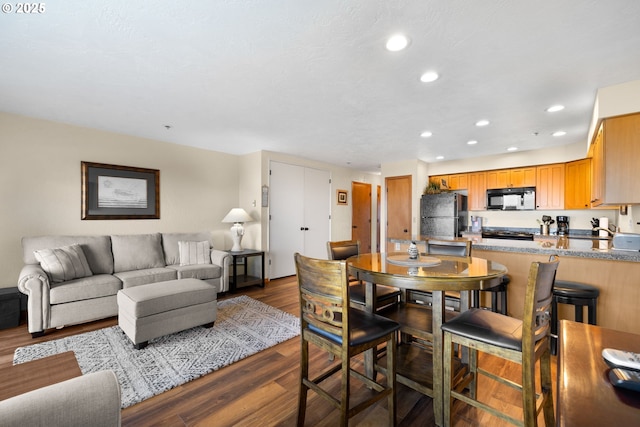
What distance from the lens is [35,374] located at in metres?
1.20

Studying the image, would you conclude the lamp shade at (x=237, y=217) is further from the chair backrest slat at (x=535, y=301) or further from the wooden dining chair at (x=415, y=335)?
the chair backrest slat at (x=535, y=301)

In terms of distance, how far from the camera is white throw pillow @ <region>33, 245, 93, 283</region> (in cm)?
283

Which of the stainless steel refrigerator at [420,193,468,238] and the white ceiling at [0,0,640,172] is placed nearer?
the white ceiling at [0,0,640,172]

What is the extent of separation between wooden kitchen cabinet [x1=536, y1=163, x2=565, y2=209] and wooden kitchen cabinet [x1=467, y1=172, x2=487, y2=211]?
2.65 feet

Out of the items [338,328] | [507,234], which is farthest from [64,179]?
[507,234]

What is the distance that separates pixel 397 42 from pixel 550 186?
4.44 meters

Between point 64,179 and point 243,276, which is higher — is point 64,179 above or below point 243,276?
above

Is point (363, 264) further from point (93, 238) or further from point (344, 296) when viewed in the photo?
point (93, 238)

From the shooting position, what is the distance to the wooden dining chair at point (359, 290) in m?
2.12

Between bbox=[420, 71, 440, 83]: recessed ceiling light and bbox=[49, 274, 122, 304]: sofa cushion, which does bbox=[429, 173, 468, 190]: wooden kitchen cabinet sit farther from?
bbox=[49, 274, 122, 304]: sofa cushion

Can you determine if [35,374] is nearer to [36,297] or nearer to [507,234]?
[36,297]

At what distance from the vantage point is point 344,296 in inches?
54.1

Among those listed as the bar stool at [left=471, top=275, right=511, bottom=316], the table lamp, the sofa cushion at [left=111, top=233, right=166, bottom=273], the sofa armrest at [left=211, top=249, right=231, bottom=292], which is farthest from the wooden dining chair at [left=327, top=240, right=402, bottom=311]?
the sofa cushion at [left=111, top=233, right=166, bottom=273]

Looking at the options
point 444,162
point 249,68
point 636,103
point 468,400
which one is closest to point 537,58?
point 636,103
